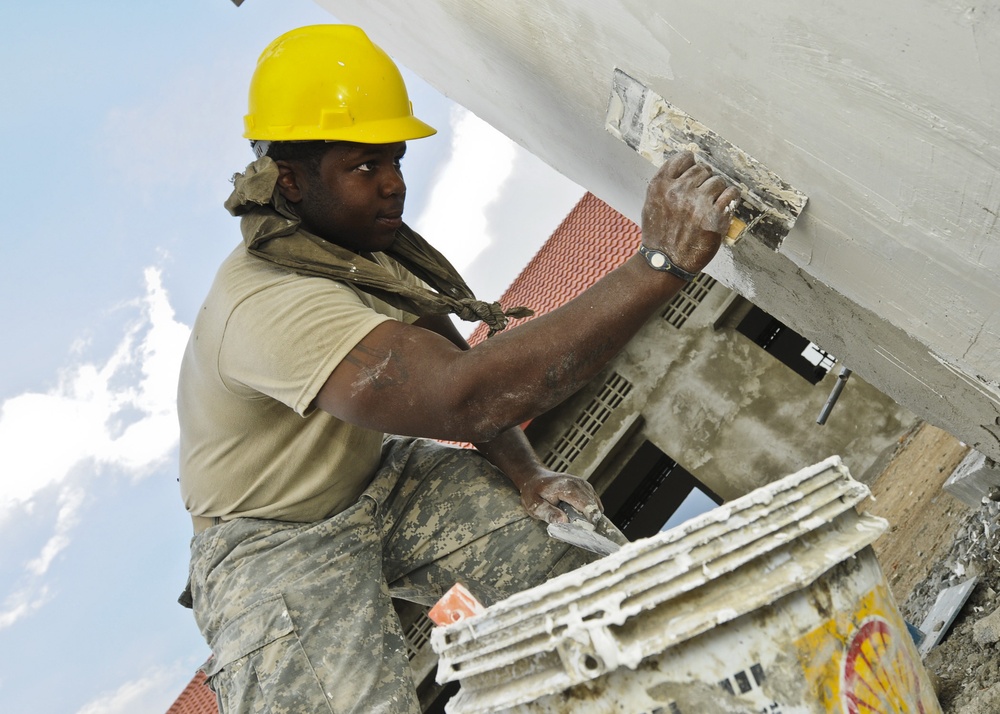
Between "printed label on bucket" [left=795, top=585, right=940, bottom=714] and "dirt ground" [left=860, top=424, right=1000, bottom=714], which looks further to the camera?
"dirt ground" [left=860, top=424, right=1000, bottom=714]

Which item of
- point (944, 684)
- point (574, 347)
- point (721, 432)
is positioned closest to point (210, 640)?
point (574, 347)

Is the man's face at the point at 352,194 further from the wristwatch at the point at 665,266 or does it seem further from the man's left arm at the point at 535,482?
the wristwatch at the point at 665,266

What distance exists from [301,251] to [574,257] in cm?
459

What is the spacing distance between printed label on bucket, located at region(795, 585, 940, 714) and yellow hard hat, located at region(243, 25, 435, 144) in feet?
5.02

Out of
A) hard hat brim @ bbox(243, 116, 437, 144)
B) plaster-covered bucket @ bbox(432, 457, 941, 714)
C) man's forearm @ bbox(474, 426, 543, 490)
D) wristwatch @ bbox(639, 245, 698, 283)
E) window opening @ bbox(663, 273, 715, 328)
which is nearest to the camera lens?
plaster-covered bucket @ bbox(432, 457, 941, 714)

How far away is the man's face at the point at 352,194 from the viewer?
2.18 metres

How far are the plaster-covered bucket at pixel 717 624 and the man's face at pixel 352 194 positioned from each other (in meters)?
1.21

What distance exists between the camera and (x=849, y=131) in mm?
1459

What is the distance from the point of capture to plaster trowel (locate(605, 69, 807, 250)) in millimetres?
1796

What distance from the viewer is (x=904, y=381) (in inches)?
89.7

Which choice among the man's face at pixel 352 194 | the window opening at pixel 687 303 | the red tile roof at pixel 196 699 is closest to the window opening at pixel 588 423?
the window opening at pixel 687 303

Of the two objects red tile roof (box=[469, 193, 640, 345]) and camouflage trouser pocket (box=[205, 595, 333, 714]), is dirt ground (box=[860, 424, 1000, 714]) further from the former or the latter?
red tile roof (box=[469, 193, 640, 345])

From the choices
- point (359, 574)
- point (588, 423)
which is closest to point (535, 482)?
point (359, 574)

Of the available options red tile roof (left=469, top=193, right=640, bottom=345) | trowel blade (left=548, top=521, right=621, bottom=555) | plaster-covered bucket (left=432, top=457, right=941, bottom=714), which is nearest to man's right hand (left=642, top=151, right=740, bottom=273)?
plaster-covered bucket (left=432, top=457, right=941, bottom=714)
